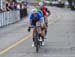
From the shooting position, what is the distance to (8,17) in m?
31.7

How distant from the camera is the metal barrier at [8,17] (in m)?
29.3

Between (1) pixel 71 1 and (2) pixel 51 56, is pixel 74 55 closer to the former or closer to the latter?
(2) pixel 51 56

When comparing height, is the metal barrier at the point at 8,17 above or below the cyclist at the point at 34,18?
below

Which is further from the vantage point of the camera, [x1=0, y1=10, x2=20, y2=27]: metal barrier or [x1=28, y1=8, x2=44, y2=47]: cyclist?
[x1=0, y1=10, x2=20, y2=27]: metal barrier

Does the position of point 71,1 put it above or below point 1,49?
below

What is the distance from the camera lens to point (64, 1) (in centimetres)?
11206

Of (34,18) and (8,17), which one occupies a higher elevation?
(34,18)

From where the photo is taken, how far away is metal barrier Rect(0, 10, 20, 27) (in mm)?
29280

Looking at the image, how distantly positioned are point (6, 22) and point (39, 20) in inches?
622

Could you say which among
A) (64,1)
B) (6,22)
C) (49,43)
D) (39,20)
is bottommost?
(64,1)

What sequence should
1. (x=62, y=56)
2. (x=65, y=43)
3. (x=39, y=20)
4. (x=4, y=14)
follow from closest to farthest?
1. (x=62, y=56)
2. (x=39, y=20)
3. (x=65, y=43)
4. (x=4, y=14)

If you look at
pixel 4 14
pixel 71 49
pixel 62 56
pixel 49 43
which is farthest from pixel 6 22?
pixel 62 56

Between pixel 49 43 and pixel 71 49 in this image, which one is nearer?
pixel 71 49

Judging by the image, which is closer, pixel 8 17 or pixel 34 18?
pixel 34 18
